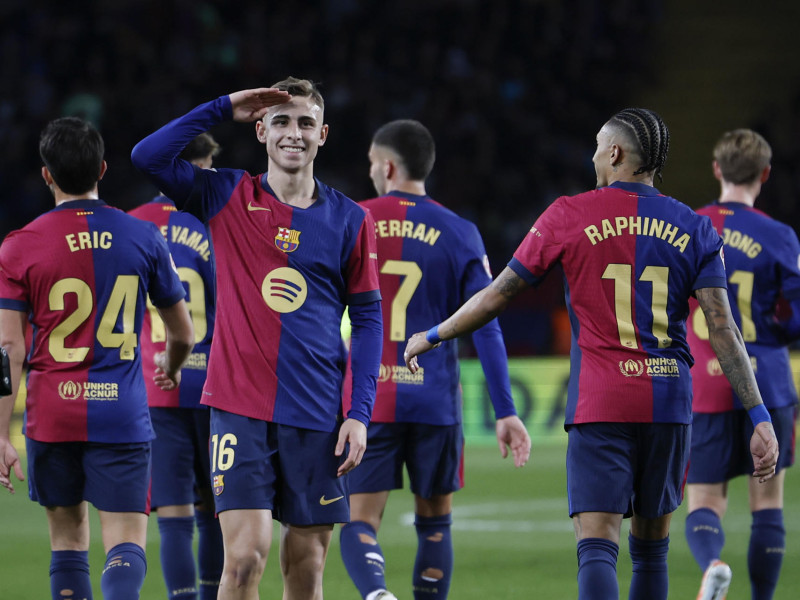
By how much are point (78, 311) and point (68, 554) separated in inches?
36.2

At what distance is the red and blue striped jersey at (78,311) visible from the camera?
15.1 feet

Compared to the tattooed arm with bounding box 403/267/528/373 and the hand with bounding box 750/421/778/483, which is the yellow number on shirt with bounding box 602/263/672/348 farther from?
the hand with bounding box 750/421/778/483

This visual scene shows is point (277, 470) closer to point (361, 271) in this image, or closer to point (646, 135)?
point (361, 271)

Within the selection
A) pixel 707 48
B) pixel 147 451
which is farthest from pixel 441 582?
pixel 707 48

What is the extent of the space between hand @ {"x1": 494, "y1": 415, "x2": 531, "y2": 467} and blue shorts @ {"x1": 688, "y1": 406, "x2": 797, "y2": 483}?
1.38 meters

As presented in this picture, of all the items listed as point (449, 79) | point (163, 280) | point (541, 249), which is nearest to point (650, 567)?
point (541, 249)

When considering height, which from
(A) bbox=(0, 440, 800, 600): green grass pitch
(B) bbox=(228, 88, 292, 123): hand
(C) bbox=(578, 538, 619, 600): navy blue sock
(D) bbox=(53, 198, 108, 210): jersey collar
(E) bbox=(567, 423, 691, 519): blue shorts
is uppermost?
(B) bbox=(228, 88, 292, 123): hand

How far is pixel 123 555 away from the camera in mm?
4570

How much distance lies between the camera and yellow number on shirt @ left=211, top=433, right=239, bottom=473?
13.4ft

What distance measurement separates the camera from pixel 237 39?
18.1 m

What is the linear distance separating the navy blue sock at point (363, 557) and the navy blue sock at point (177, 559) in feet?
2.37

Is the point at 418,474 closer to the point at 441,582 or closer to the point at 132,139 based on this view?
the point at 441,582

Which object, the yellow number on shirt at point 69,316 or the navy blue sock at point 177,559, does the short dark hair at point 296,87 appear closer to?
the yellow number on shirt at point 69,316

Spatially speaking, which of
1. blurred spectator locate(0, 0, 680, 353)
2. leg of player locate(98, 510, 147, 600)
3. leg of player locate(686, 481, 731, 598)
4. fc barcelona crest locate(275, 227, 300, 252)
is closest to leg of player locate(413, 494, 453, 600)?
leg of player locate(686, 481, 731, 598)
